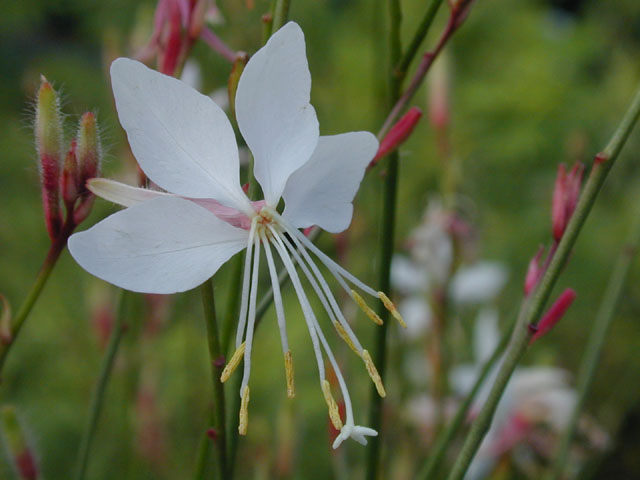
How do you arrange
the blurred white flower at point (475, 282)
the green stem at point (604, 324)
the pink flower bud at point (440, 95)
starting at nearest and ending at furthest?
the green stem at point (604, 324)
the pink flower bud at point (440, 95)
the blurred white flower at point (475, 282)

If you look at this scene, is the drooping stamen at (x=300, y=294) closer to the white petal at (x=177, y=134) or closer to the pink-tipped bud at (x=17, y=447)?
the white petal at (x=177, y=134)

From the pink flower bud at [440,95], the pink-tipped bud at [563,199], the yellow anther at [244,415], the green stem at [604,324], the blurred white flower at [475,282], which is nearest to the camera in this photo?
the yellow anther at [244,415]

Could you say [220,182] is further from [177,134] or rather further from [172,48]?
[172,48]

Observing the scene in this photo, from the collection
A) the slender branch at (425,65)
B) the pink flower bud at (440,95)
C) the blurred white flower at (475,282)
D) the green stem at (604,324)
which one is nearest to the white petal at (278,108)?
the slender branch at (425,65)

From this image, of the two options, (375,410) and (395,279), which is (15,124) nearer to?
(395,279)

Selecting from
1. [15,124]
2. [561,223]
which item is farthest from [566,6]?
[561,223]

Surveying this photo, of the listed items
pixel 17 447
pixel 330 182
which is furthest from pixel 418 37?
pixel 17 447

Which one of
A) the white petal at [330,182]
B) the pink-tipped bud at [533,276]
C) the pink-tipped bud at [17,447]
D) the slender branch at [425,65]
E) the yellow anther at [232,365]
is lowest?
the pink-tipped bud at [17,447]
